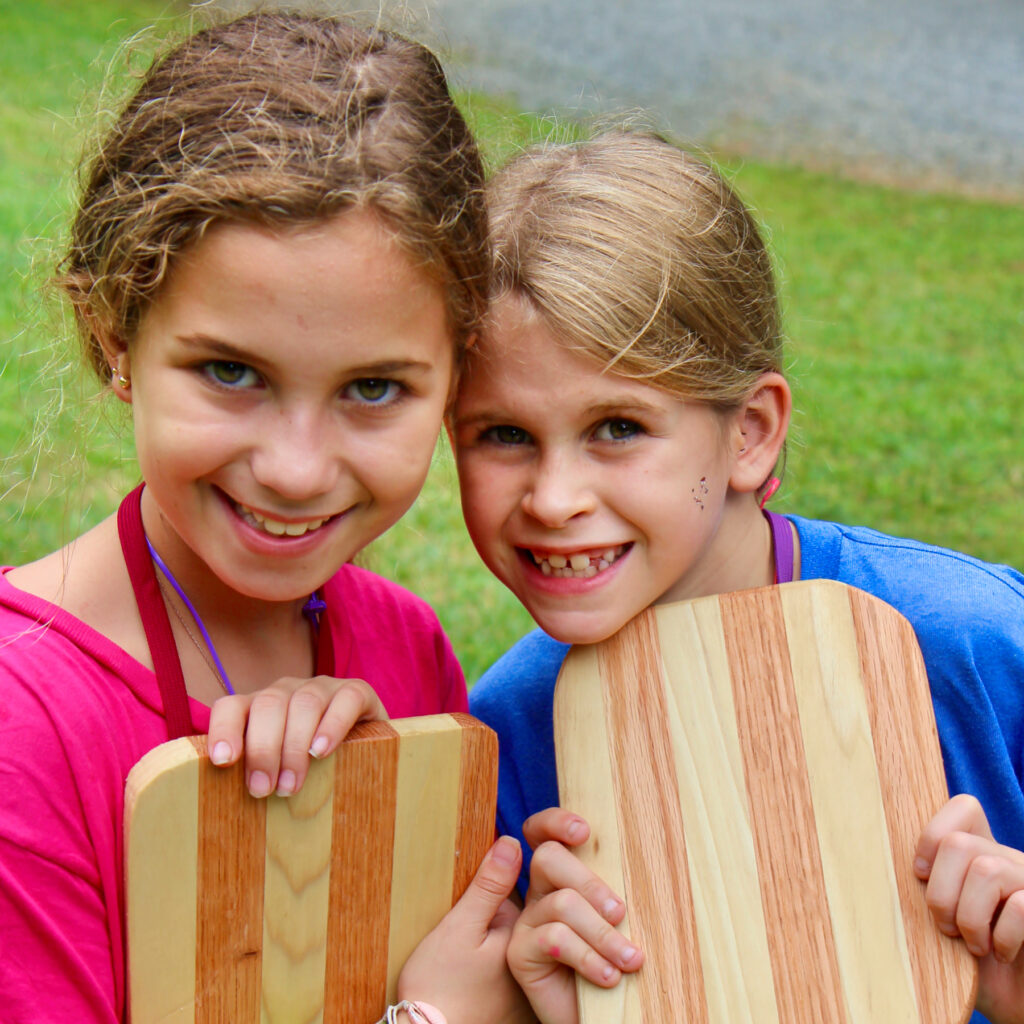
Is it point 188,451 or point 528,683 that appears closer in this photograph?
point 188,451

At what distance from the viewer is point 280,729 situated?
167 centimetres

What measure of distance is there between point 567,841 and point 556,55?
49.2 feet

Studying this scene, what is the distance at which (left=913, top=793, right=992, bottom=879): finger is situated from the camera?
5.52ft

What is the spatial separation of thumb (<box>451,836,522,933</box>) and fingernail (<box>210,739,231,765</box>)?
483mm

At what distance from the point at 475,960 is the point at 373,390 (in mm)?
838

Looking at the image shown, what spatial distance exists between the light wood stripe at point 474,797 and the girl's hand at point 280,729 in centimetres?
18

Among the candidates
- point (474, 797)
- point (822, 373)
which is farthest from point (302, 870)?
point (822, 373)

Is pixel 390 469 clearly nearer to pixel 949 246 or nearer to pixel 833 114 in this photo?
pixel 949 246

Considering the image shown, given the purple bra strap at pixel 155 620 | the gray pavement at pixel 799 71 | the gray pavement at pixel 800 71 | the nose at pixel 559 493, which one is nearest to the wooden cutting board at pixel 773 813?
the nose at pixel 559 493

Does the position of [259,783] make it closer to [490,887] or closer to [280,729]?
[280,729]

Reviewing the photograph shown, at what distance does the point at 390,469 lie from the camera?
175cm

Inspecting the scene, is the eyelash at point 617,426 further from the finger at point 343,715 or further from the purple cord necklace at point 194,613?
the purple cord necklace at point 194,613

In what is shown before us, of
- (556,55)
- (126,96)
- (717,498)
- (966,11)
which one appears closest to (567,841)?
(717,498)

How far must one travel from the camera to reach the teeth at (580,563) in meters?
1.94
